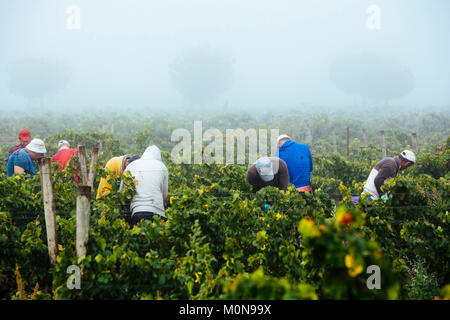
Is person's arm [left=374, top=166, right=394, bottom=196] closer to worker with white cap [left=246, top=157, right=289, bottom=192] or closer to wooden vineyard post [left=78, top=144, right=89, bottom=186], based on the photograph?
worker with white cap [left=246, top=157, right=289, bottom=192]

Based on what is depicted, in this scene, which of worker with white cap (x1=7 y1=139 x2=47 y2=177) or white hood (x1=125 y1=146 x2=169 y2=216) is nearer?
white hood (x1=125 y1=146 x2=169 y2=216)

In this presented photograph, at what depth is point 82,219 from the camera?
8.66ft

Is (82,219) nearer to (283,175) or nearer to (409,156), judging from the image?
(283,175)

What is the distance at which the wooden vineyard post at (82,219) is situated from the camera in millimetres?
2621

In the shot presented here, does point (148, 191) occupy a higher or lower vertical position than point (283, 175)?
lower

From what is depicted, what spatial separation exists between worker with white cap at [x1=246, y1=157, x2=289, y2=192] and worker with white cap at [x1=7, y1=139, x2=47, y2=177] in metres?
3.34

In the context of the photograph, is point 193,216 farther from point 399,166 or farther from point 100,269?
point 399,166

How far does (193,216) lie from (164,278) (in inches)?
30.8

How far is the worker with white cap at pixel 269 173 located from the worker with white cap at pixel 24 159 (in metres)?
3.34

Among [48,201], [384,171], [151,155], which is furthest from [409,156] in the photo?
[48,201]

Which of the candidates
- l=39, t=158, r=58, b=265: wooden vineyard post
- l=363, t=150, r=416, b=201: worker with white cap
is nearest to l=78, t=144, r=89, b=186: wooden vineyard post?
l=39, t=158, r=58, b=265: wooden vineyard post

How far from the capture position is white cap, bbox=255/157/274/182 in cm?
449

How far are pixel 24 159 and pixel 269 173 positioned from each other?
3.71 metres
